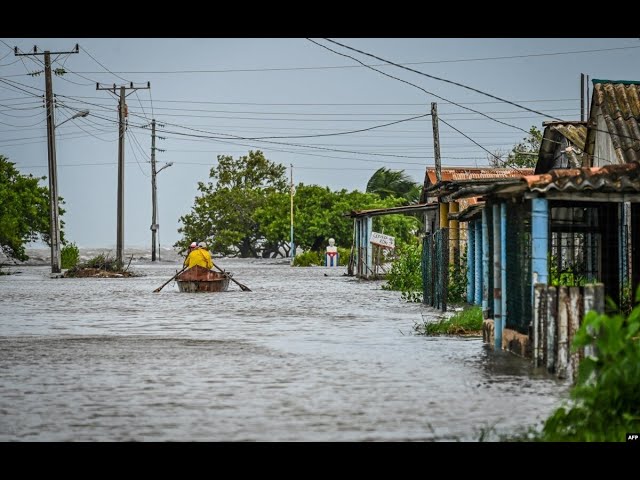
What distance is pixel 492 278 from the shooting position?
1959 centimetres

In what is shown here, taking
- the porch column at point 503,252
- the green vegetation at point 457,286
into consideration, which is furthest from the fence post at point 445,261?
the porch column at point 503,252

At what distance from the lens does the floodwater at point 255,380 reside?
1101 cm

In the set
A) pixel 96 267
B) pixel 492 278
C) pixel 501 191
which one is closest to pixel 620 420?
pixel 501 191

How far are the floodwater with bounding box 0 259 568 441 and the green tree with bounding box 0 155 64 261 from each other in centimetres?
4548

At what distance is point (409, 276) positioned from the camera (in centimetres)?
3756

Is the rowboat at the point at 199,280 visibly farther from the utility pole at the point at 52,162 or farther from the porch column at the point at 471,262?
the utility pole at the point at 52,162

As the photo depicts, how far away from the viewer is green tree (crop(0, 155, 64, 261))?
2827 inches

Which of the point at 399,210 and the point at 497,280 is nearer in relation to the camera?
the point at 497,280

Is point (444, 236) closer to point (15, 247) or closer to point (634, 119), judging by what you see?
point (634, 119)

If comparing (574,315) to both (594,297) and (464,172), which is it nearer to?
(594,297)

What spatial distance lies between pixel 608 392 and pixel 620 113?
636 inches

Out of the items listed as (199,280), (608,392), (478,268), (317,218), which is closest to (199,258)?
(199,280)
